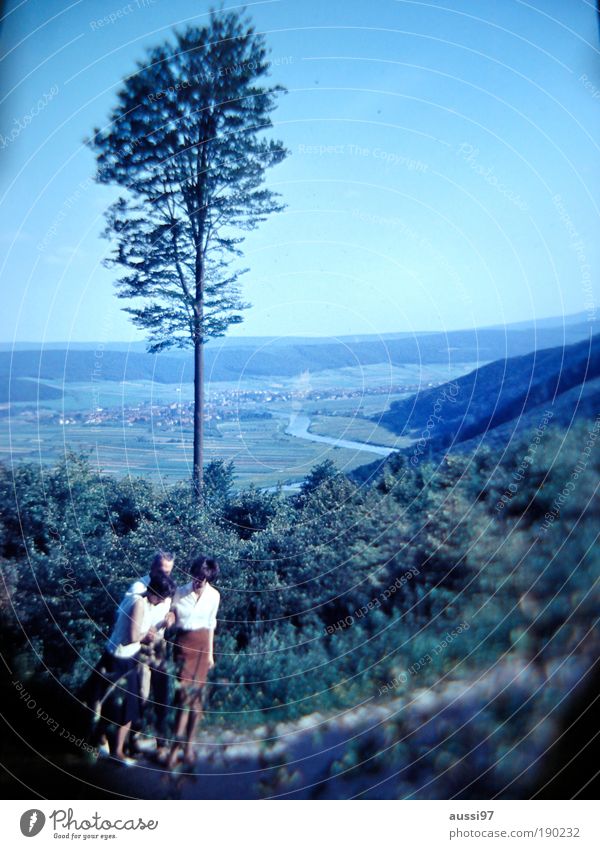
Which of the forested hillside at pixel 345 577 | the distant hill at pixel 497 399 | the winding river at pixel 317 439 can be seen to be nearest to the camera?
the forested hillside at pixel 345 577

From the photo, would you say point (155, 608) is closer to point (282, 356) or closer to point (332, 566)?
point (332, 566)

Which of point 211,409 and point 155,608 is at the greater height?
point 211,409

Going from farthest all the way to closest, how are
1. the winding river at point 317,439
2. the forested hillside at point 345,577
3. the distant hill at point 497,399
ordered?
1. the winding river at point 317,439
2. the distant hill at point 497,399
3. the forested hillside at point 345,577

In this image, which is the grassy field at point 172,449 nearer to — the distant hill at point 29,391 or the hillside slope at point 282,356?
the distant hill at point 29,391

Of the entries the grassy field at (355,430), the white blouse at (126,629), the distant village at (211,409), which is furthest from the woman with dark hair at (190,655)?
the grassy field at (355,430)

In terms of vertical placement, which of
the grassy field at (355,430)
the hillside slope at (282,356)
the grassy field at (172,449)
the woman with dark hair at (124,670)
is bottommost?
the woman with dark hair at (124,670)

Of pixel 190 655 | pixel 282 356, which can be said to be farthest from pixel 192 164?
pixel 190 655

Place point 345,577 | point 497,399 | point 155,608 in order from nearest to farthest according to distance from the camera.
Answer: point 155,608
point 345,577
point 497,399
